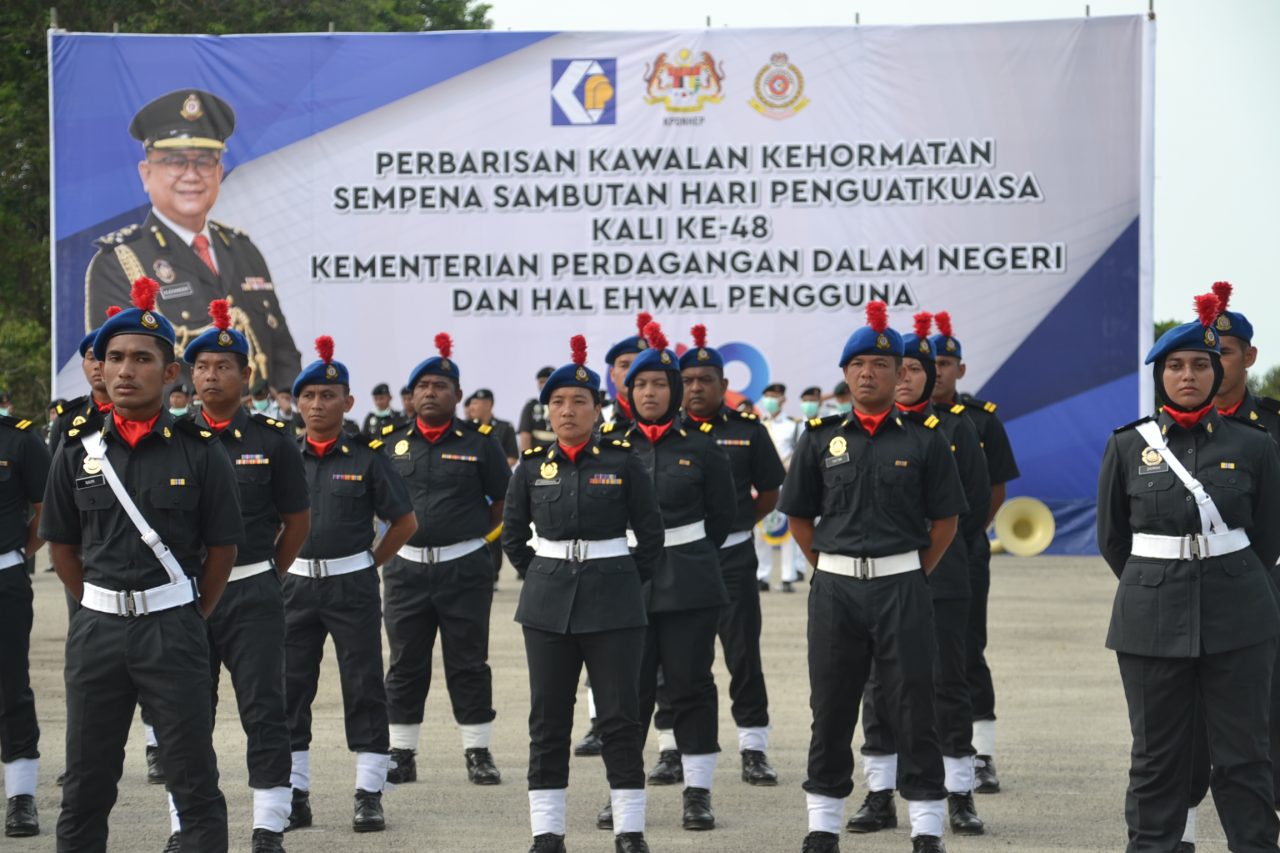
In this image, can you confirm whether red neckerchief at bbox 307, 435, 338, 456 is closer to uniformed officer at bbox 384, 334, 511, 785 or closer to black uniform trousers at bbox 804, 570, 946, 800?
uniformed officer at bbox 384, 334, 511, 785

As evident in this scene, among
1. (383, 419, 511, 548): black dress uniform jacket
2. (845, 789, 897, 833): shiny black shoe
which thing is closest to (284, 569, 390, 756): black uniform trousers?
(383, 419, 511, 548): black dress uniform jacket

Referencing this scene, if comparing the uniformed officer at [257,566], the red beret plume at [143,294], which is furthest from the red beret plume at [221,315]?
the red beret plume at [143,294]

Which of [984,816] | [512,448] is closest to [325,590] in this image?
[984,816]

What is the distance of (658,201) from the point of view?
21594mm

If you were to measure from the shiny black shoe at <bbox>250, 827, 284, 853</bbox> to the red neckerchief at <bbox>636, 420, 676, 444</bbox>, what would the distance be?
8.94 ft

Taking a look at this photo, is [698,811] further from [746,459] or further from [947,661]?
[746,459]

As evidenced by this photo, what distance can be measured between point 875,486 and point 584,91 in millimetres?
15178

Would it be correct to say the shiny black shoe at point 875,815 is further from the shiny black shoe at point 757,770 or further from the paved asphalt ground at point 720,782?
the shiny black shoe at point 757,770

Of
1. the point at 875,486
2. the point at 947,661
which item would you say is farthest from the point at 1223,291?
the point at 947,661

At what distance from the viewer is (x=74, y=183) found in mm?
21672

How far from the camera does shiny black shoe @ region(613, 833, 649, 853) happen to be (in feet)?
24.1

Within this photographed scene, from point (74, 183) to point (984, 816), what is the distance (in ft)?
55.1

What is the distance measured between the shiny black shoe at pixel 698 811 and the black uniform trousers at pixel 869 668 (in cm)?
91

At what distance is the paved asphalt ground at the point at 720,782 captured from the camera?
25.8 feet
